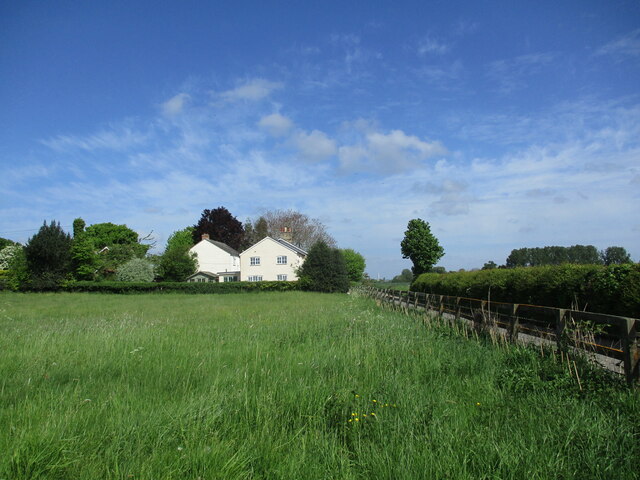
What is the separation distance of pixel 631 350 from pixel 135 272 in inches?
2051

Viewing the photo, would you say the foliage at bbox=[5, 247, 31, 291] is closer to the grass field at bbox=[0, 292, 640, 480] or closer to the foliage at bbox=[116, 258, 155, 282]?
the foliage at bbox=[116, 258, 155, 282]

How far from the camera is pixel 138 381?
481 cm

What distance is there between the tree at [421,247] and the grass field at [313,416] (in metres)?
43.9

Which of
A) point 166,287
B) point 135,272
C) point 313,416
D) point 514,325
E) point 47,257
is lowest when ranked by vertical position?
point 166,287

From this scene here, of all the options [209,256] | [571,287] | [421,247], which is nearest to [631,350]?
[571,287]

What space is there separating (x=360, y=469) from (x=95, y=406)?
9.31ft

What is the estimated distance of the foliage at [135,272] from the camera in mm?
47781

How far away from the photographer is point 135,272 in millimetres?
48000

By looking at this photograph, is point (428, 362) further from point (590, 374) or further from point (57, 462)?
point (57, 462)

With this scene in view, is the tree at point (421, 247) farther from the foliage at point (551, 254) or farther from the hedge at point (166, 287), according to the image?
the hedge at point (166, 287)

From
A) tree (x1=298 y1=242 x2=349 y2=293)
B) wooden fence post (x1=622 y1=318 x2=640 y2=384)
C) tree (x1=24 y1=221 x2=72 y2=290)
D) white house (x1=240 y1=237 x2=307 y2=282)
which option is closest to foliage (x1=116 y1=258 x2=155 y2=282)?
tree (x1=24 y1=221 x2=72 y2=290)

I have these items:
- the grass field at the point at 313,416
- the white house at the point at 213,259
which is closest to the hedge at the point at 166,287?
the white house at the point at 213,259

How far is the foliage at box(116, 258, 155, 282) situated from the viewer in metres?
47.8

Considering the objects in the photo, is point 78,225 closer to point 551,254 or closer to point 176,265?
point 176,265
